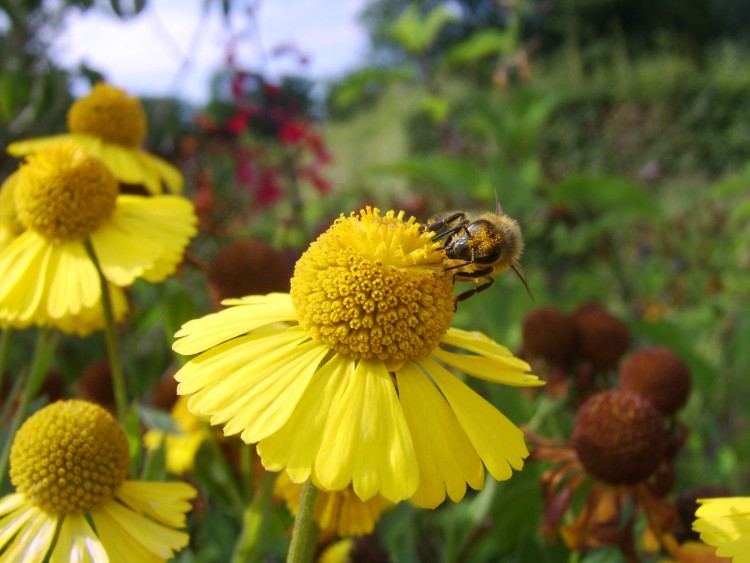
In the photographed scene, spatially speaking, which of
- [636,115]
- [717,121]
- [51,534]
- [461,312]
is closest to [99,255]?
[51,534]

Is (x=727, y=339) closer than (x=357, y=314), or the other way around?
(x=357, y=314)

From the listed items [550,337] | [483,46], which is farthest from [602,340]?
[483,46]

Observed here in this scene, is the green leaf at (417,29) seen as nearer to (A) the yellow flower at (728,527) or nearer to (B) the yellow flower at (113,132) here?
(B) the yellow flower at (113,132)

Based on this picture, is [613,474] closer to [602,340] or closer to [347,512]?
[347,512]

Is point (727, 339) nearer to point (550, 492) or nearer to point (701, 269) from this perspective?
point (701, 269)

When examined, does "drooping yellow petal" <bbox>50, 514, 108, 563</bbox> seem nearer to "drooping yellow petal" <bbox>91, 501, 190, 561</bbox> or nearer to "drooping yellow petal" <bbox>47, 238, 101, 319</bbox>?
"drooping yellow petal" <bbox>91, 501, 190, 561</bbox>

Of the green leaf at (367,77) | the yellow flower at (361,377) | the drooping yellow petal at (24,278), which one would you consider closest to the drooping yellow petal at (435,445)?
the yellow flower at (361,377)

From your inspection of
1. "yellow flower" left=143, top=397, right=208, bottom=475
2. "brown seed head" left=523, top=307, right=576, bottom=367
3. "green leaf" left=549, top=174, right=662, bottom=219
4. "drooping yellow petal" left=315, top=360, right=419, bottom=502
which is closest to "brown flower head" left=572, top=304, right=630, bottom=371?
"brown seed head" left=523, top=307, right=576, bottom=367
